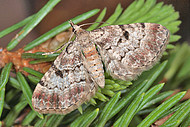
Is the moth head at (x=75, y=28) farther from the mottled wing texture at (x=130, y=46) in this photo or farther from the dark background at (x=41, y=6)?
the dark background at (x=41, y=6)

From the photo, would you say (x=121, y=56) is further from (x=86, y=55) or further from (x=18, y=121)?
(x=18, y=121)

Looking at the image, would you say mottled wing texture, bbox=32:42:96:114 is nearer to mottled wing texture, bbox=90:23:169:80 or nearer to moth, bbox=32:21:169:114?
moth, bbox=32:21:169:114

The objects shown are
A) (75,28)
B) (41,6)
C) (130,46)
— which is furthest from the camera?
(41,6)

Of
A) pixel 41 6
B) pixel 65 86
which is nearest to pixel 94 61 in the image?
pixel 65 86

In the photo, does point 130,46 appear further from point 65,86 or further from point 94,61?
point 65,86

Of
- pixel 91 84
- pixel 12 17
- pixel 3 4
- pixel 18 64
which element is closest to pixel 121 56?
pixel 91 84

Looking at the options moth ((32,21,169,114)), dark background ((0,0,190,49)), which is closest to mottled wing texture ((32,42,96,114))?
moth ((32,21,169,114))

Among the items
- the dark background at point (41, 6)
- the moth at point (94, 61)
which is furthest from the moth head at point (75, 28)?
the dark background at point (41, 6)

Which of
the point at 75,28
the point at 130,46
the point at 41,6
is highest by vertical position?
the point at 41,6
